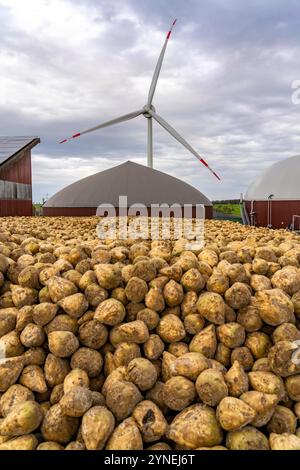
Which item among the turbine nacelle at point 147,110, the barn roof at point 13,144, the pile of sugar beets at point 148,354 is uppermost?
the turbine nacelle at point 147,110

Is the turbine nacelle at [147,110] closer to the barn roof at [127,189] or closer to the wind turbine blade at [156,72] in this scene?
the wind turbine blade at [156,72]

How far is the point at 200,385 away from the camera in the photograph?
9.11 ft

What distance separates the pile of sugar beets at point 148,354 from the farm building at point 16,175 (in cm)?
1822

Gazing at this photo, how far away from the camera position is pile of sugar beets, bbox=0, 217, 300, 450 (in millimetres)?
2643

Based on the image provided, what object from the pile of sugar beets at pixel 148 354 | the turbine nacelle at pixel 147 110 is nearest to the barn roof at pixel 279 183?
the turbine nacelle at pixel 147 110

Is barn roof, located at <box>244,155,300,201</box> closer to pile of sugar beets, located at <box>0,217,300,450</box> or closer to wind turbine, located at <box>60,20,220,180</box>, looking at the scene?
wind turbine, located at <box>60,20,220,180</box>

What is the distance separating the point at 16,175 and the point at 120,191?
25.0 feet

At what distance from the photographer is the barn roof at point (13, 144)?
68.7 feet

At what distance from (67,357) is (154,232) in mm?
3928

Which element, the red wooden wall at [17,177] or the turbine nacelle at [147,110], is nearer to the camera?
the red wooden wall at [17,177]
